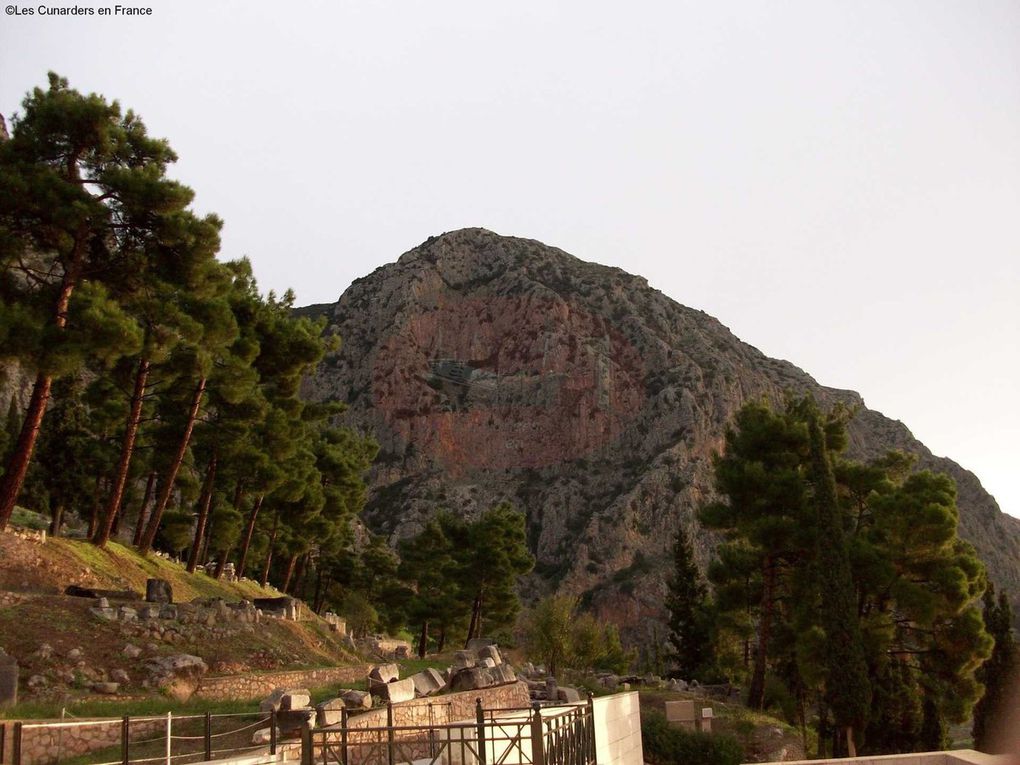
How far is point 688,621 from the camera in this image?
52062 mm

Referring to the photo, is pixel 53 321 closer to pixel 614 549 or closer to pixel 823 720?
pixel 823 720

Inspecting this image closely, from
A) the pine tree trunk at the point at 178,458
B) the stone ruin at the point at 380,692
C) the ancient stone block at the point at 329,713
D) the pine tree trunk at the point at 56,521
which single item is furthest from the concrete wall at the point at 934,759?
the pine tree trunk at the point at 56,521

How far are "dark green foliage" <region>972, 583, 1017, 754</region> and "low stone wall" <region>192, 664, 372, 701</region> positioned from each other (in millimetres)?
26876

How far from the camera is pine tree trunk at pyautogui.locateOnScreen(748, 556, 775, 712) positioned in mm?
33031

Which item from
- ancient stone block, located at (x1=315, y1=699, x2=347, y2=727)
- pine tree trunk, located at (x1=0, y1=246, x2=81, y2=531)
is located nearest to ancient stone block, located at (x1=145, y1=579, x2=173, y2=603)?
pine tree trunk, located at (x1=0, y1=246, x2=81, y2=531)

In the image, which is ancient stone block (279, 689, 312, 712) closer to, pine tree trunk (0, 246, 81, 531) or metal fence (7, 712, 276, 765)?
metal fence (7, 712, 276, 765)

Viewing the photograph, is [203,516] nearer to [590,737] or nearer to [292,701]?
[292,701]

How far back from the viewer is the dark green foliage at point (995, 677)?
3512 centimetres

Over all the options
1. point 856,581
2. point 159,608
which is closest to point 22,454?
point 159,608

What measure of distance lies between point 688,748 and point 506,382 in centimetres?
9981

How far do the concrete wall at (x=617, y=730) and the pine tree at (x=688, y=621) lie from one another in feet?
93.2

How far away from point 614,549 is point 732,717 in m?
69.9

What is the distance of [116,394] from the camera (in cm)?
3538

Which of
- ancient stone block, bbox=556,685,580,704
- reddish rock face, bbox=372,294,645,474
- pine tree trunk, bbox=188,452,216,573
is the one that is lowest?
ancient stone block, bbox=556,685,580,704
